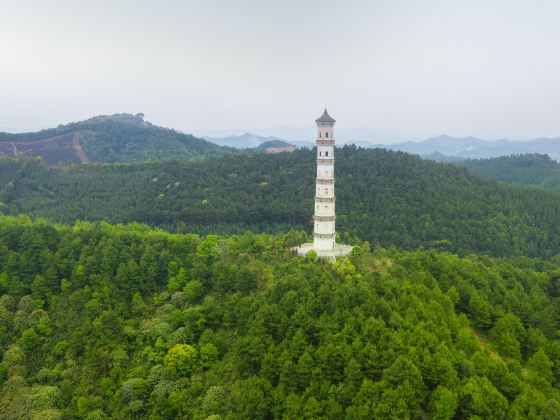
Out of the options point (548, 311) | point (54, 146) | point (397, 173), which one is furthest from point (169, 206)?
point (54, 146)

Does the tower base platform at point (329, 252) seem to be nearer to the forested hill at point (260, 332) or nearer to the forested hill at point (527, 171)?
the forested hill at point (260, 332)

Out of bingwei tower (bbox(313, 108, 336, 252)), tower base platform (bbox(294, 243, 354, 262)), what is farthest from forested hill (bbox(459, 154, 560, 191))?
bingwei tower (bbox(313, 108, 336, 252))

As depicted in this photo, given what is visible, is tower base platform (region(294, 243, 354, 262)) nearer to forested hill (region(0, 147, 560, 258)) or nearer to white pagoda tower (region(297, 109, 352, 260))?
white pagoda tower (region(297, 109, 352, 260))

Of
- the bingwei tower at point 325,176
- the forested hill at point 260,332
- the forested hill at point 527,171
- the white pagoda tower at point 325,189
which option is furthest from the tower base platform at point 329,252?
the forested hill at point 527,171

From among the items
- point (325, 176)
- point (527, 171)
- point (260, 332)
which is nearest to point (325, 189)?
point (325, 176)

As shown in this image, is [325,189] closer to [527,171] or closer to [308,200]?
[308,200]

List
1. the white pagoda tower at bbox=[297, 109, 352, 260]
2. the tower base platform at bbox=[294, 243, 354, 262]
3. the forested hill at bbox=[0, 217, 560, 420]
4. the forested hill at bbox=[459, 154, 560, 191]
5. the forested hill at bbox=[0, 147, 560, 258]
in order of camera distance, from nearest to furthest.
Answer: the forested hill at bbox=[0, 217, 560, 420] → the white pagoda tower at bbox=[297, 109, 352, 260] → the tower base platform at bbox=[294, 243, 354, 262] → the forested hill at bbox=[0, 147, 560, 258] → the forested hill at bbox=[459, 154, 560, 191]
